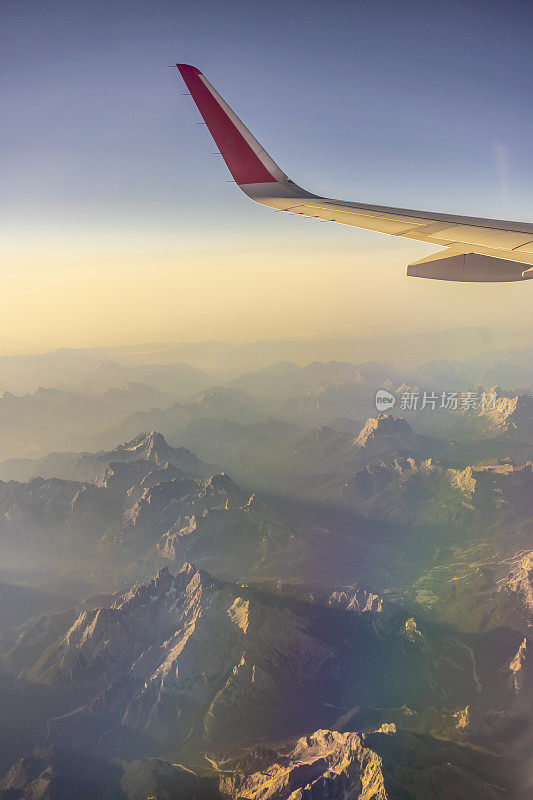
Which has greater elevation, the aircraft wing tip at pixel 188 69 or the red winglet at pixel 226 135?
the aircraft wing tip at pixel 188 69

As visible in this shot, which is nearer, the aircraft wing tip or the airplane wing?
the airplane wing

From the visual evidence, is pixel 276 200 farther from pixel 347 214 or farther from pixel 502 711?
pixel 502 711

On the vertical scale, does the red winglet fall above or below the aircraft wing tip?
below

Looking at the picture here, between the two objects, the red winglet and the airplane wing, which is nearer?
the airplane wing

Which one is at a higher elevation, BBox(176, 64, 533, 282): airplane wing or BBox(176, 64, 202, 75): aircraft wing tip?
BBox(176, 64, 202, 75): aircraft wing tip

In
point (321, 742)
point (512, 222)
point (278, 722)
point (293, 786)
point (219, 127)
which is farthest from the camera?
point (278, 722)

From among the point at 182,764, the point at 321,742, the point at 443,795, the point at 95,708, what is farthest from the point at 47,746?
the point at 443,795

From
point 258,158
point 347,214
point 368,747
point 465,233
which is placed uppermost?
point 258,158
